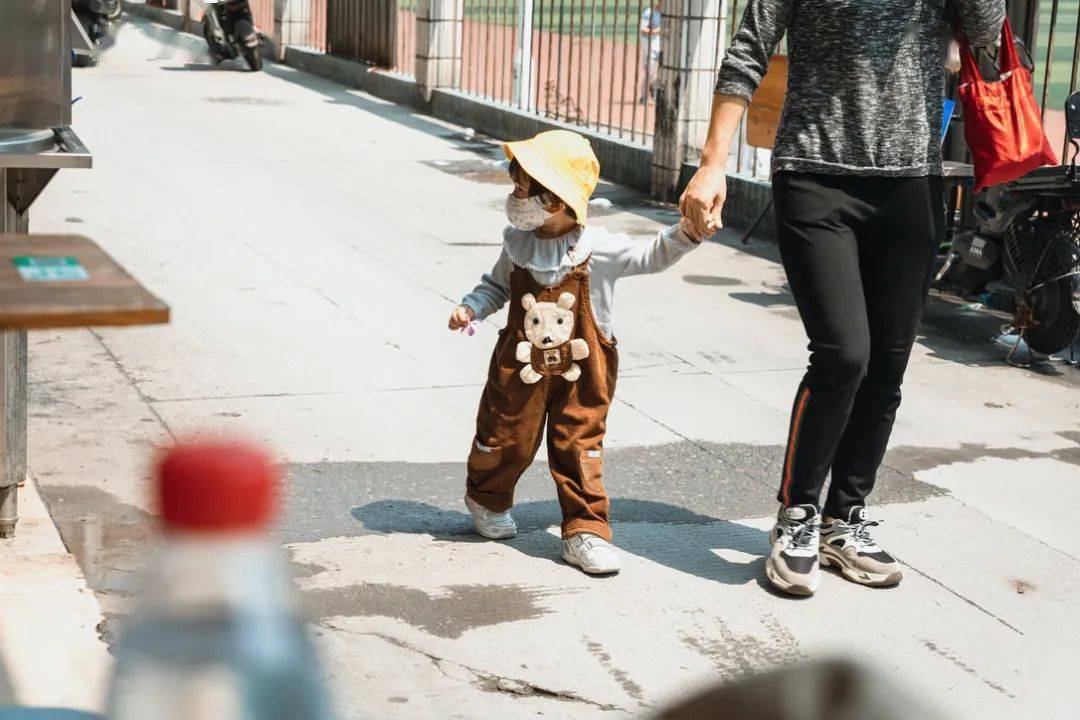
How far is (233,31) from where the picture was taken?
19875 millimetres

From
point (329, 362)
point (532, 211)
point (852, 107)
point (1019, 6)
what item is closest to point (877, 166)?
point (852, 107)

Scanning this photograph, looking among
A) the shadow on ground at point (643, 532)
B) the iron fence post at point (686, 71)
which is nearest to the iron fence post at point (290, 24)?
the iron fence post at point (686, 71)

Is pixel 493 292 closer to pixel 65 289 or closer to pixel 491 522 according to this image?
pixel 491 522

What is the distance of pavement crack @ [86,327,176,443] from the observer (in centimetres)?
588

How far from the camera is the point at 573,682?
3.90 metres

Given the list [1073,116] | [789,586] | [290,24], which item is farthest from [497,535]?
[290,24]

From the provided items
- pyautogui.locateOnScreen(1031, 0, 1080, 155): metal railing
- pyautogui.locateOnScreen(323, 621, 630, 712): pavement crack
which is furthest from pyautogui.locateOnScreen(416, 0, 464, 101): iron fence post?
pyautogui.locateOnScreen(323, 621, 630, 712): pavement crack

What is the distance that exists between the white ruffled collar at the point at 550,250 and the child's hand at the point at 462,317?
0.20 m

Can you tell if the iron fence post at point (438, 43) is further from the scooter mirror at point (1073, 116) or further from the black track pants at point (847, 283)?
the black track pants at point (847, 283)

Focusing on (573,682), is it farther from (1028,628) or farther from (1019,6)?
(1019,6)

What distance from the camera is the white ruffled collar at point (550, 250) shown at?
14.8ft

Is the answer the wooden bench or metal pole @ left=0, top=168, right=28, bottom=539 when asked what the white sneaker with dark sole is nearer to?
metal pole @ left=0, top=168, right=28, bottom=539

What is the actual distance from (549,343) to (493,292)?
275 millimetres

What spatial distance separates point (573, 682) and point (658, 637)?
0.40 metres
